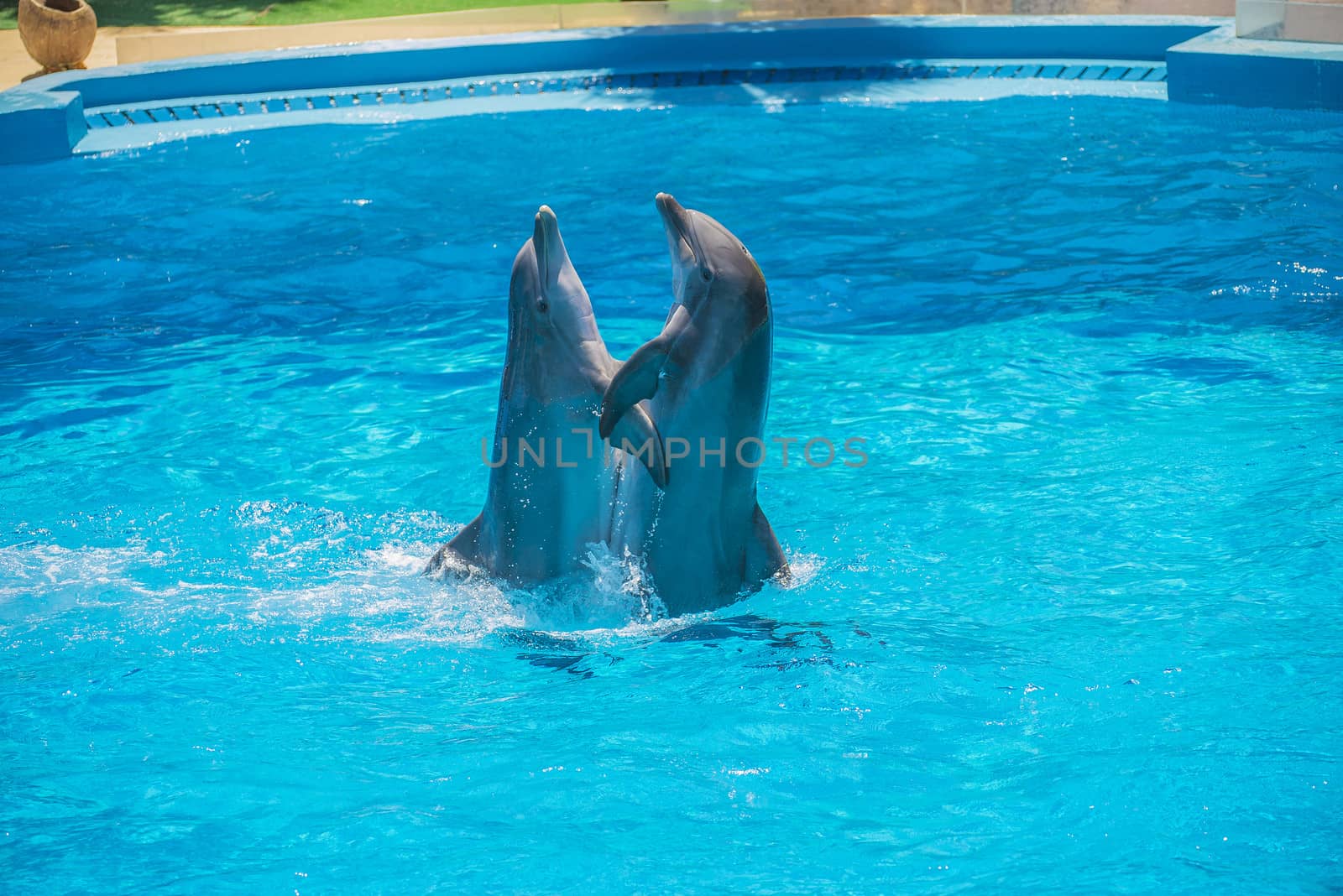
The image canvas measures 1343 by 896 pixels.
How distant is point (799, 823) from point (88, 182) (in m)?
10.0

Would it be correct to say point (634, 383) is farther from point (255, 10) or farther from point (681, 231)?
point (255, 10)

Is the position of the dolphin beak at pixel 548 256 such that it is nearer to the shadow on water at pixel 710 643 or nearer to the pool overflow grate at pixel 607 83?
the shadow on water at pixel 710 643

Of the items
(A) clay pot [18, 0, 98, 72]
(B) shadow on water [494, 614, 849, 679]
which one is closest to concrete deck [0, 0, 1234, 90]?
(A) clay pot [18, 0, 98, 72]

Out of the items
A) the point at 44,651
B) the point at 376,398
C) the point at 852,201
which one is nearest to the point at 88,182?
the point at 376,398

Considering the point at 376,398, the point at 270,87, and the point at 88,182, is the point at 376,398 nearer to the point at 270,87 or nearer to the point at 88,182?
the point at 88,182

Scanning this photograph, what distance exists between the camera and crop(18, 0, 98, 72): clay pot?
14.4 meters

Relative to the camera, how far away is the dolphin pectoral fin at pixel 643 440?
4047 mm

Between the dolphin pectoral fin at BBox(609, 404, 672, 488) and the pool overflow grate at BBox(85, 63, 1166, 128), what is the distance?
10.3 m

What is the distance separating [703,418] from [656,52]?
36.0 ft

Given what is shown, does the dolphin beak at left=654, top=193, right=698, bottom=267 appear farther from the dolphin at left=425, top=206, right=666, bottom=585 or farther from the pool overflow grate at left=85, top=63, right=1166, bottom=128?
the pool overflow grate at left=85, top=63, right=1166, bottom=128

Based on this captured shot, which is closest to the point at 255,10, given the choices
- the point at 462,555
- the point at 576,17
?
the point at 576,17

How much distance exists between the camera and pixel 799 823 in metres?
3.71

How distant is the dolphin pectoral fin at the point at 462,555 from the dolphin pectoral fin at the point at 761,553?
0.93m

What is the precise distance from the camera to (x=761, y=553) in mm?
4559
